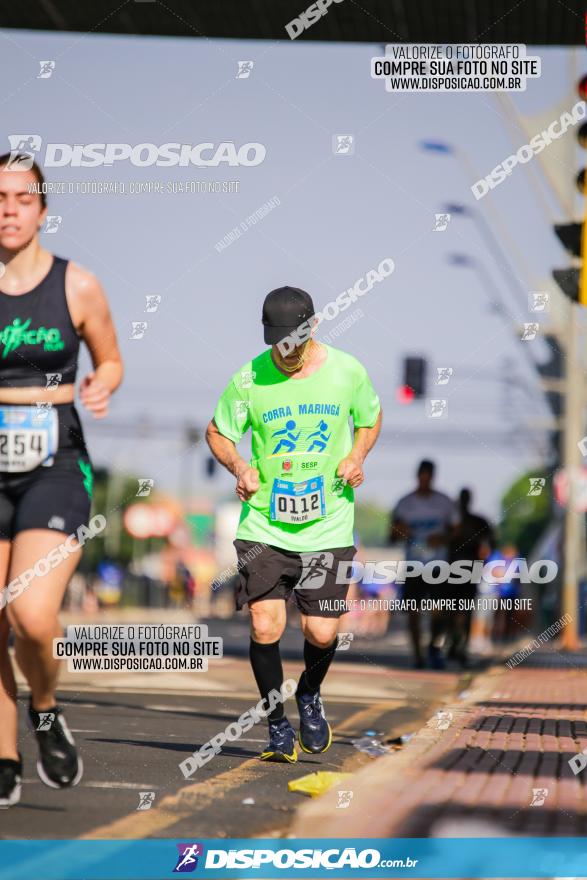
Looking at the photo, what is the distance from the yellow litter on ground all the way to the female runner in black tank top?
818 mm

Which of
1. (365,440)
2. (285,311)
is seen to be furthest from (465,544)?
(285,311)

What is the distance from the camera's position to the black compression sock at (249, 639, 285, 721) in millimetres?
6512

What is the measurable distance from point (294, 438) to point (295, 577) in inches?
23.1

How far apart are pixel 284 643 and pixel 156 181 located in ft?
48.6

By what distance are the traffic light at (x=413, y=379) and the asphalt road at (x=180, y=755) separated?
1668 millimetres

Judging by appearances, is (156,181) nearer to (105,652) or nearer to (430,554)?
(105,652)

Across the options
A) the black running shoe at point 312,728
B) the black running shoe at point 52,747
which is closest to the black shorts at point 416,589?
the black running shoe at point 312,728

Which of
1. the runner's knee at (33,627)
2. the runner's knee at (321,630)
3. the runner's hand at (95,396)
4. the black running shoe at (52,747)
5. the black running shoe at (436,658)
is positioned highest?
the runner's hand at (95,396)

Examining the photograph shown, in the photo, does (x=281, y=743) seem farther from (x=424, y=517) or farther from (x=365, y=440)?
(x=424, y=517)

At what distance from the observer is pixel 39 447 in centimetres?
516

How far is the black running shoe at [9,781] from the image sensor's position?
206 inches

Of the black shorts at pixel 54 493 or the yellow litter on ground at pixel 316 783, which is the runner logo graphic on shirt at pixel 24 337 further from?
the yellow litter on ground at pixel 316 783

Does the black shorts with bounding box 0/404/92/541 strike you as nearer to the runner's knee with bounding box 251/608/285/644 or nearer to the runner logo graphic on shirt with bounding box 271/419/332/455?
the runner logo graphic on shirt with bounding box 271/419/332/455

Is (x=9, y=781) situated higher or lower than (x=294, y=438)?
lower
